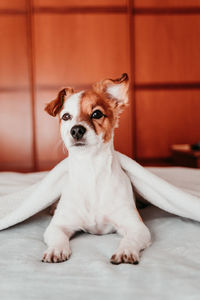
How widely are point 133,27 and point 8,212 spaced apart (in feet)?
10.4

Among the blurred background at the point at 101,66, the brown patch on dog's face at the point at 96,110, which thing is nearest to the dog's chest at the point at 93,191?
the brown patch on dog's face at the point at 96,110

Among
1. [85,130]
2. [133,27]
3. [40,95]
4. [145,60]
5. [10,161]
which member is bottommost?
[10,161]

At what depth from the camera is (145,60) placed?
3875 mm

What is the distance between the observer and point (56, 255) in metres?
0.93

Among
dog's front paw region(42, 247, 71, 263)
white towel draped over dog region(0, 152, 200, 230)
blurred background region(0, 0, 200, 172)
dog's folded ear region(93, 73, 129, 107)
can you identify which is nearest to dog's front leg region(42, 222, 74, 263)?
dog's front paw region(42, 247, 71, 263)

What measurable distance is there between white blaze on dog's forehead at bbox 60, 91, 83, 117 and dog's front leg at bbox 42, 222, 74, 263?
0.45 metres

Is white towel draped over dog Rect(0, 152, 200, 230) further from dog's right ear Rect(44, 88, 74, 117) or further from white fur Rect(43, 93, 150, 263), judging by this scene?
dog's right ear Rect(44, 88, 74, 117)

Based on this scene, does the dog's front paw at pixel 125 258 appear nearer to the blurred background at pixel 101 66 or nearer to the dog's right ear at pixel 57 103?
the dog's right ear at pixel 57 103

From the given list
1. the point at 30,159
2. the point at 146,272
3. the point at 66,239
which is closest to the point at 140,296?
the point at 146,272

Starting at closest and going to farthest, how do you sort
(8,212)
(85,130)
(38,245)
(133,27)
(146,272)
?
(146,272) → (38,245) → (85,130) → (8,212) → (133,27)

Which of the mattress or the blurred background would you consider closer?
the mattress

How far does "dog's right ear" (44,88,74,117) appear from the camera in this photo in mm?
1314

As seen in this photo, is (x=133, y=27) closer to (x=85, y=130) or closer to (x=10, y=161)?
(x=10, y=161)

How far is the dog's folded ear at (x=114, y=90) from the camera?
134 cm
